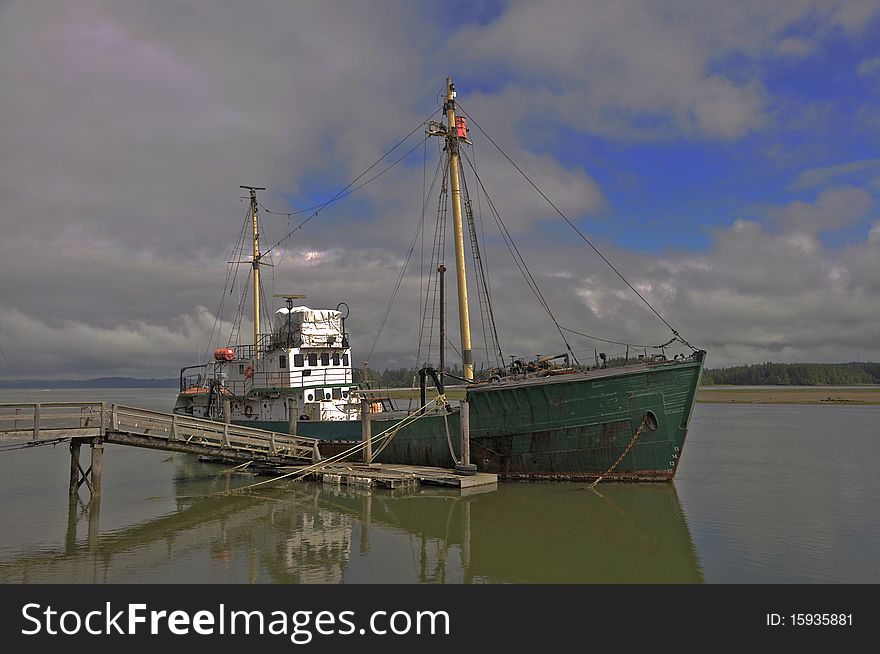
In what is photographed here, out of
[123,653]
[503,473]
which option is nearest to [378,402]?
[503,473]

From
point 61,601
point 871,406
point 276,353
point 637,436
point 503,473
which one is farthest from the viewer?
point 871,406

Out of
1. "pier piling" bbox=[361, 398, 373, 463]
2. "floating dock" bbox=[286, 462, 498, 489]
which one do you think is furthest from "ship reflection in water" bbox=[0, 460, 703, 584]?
"pier piling" bbox=[361, 398, 373, 463]

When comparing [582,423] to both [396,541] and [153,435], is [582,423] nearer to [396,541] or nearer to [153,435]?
[396,541]

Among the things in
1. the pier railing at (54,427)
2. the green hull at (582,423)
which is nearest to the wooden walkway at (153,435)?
the pier railing at (54,427)

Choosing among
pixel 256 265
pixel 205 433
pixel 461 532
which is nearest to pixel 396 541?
pixel 461 532

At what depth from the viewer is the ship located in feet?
73.4

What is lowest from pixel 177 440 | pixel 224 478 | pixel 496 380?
pixel 224 478

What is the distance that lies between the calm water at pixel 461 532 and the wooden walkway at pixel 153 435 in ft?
6.08

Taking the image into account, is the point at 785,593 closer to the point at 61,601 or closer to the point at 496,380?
the point at 61,601

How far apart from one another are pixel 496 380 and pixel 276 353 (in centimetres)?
1249

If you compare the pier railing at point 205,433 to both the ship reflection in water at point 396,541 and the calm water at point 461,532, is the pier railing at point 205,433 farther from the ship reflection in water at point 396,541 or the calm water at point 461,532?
the ship reflection in water at point 396,541

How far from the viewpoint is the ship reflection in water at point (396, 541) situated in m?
13.4

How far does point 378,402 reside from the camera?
33.2 meters

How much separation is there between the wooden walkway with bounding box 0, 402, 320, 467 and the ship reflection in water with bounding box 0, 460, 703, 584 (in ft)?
7.57
